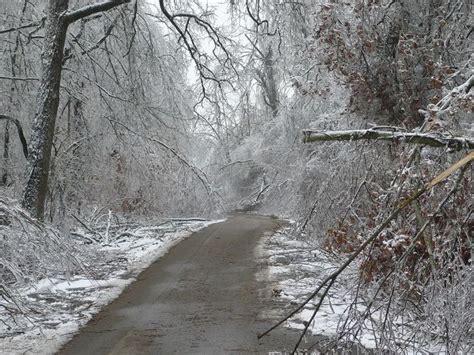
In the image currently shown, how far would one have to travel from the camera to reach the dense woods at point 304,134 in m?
3.48

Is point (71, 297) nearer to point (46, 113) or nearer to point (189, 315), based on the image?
point (189, 315)

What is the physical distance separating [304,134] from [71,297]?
5659 millimetres

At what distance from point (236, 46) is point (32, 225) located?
717 cm

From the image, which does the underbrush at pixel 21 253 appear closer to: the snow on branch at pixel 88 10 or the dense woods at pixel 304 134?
the dense woods at pixel 304 134

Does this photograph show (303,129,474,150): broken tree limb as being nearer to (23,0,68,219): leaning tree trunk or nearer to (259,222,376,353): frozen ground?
(259,222,376,353): frozen ground

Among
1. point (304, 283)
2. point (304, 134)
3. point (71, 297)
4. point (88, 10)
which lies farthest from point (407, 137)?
point (88, 10)

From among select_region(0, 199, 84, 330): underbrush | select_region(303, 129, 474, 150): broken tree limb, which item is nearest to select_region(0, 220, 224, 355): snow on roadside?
select_region(0, 199, 84, 330): underbrush

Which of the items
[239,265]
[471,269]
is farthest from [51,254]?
[239,265]

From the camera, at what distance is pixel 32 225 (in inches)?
223

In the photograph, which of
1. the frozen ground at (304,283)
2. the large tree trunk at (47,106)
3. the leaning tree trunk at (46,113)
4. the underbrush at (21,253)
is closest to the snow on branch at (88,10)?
the large tree trunk at (47,106)

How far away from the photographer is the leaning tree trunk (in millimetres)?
8781

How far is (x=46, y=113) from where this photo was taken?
356 inches

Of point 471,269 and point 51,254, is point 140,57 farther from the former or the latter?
point 471,269

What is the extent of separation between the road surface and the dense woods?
823 millimetres
